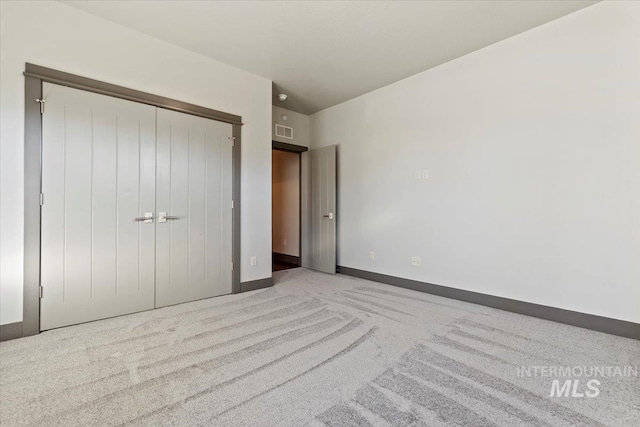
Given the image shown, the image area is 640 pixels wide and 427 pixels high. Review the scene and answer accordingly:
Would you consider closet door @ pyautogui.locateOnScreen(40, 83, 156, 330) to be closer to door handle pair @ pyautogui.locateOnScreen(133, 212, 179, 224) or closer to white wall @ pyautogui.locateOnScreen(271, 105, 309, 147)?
door handle pair @ pyautogui.locateOnScreen(133, 212, 179, 224)

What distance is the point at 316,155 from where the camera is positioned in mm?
5145

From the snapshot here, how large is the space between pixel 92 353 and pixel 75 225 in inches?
46.8

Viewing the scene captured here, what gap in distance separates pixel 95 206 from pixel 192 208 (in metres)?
0.89

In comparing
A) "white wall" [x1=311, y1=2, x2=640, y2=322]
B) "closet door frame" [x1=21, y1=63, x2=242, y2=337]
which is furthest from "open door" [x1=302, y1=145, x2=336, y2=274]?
"closet door frame" [x1=21, y1=63, x2=242, y2=337]

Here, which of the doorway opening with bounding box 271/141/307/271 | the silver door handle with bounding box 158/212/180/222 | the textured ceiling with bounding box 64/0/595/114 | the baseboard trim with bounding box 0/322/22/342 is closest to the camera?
the baseboard trim with bounding box 0/322/22/342

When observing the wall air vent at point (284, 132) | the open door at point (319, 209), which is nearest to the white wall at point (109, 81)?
the wall air vent at point (284, 132)

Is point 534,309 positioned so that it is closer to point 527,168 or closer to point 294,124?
point 527,168

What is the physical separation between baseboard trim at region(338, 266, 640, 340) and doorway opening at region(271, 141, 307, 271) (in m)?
2.16

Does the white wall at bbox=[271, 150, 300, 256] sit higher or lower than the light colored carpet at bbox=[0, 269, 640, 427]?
higher

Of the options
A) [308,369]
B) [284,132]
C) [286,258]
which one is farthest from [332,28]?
[286,258]

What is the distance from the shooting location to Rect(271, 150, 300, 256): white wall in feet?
18.7

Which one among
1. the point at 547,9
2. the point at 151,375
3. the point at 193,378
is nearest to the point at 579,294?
the point at 547,9

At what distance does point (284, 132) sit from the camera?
16.5ft

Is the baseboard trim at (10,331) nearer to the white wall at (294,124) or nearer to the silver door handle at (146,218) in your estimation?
the silver door handle at (146,218)
